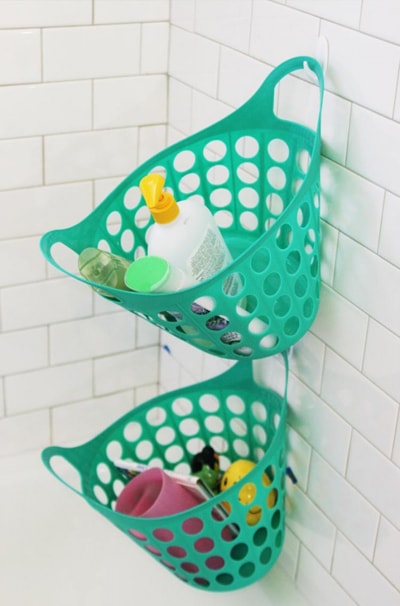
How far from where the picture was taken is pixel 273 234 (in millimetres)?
1082

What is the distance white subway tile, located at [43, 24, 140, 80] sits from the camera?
148 cm

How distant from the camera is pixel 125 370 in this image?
1.80 metres

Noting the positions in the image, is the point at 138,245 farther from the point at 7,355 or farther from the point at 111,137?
the point at 7,355

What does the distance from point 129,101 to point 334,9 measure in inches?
20.8

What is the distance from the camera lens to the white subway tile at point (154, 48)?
5.08ft

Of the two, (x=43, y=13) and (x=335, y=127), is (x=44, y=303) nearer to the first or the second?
(x=43, y=13)

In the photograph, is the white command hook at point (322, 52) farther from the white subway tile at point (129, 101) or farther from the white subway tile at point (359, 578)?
the white subway tile at point (359, 578)

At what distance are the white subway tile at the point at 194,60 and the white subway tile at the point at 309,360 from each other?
43 cm

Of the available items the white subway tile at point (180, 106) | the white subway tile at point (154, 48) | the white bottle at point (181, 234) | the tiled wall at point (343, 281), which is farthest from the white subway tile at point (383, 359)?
the white subway tile at point (154, 48)

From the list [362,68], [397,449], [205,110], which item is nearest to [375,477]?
[397,449]

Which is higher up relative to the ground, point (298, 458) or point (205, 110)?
point (205, 110)

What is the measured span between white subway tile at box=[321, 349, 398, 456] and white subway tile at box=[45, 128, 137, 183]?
1.85 feet

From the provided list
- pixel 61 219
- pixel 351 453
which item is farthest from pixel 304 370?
pixel 61 219

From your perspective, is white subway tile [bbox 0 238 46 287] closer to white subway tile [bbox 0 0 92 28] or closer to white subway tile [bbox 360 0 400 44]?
white subway tile [bbox 0 0 92 28]
